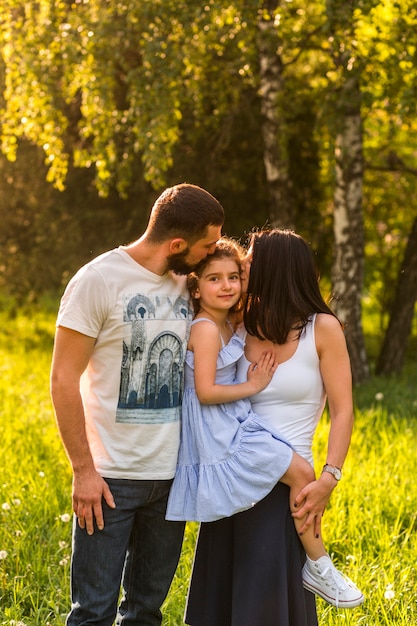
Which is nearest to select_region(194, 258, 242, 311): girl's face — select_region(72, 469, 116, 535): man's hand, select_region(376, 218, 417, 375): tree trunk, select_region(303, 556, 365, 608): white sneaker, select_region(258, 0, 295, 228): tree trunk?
select_region(72, 469, 116, 535): man's hand

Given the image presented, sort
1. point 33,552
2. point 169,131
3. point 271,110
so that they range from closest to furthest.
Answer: point 33,552 → point 169,131 → point 271,110

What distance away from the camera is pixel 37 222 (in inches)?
438

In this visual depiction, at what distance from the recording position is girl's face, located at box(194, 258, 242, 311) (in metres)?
2.72

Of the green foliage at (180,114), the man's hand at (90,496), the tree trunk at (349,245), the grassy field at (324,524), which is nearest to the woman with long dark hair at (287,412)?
the man's hand at (90,496)

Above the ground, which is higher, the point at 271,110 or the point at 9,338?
the point at 271,110

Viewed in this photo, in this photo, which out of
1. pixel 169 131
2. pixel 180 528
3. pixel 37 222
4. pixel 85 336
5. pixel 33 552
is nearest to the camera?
pixel 85 336

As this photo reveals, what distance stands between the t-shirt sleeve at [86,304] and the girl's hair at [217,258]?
349mm

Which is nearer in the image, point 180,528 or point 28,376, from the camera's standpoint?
point 180,528

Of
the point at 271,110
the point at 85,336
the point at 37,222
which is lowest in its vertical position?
the point at 85,336

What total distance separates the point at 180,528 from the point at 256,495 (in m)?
0.38

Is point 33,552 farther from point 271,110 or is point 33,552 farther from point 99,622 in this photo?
point 271,110

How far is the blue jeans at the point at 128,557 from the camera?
2.62 metres

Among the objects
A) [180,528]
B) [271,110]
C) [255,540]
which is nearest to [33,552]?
[180,528]

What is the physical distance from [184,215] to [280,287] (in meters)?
0.39
